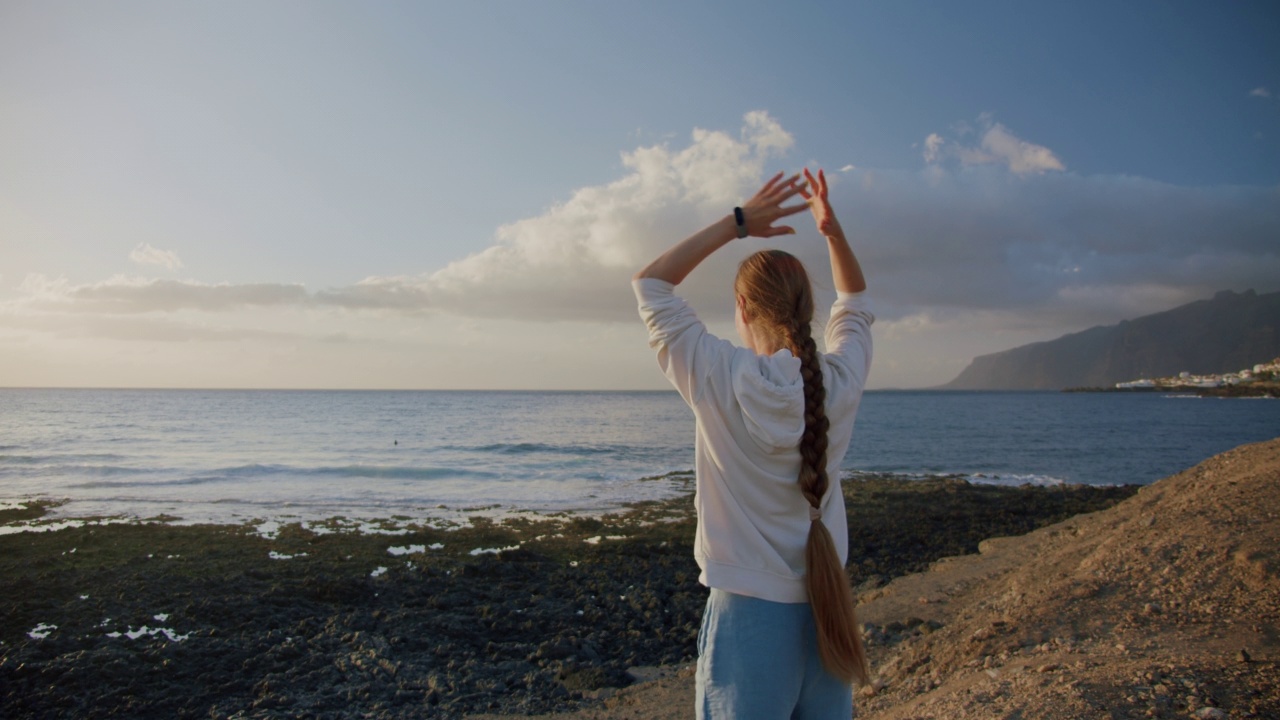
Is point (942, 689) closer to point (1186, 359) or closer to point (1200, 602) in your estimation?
point (1200, 602)

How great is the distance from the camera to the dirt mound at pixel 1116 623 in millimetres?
4047

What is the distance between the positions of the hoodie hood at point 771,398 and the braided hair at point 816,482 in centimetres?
6

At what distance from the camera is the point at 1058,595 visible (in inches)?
256

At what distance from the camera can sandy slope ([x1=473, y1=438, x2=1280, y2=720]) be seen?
4062 mm

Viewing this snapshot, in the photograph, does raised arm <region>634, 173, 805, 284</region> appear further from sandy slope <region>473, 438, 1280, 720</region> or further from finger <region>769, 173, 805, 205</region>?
sandy slope <region>473, 438, 1280, 720</region>

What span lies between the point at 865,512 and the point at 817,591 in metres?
17.5

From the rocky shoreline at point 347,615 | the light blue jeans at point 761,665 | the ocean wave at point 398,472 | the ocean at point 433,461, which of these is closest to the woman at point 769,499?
the light blue jeans at point 761,665

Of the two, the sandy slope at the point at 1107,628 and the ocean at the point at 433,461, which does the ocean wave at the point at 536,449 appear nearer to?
the ocean at the point at 433,461

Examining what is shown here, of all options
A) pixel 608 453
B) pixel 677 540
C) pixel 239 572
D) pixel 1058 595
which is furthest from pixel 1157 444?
pixel 239 572

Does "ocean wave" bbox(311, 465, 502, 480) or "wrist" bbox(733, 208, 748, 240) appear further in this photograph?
"ocean wave" bbox(311, 465, 502, 480)

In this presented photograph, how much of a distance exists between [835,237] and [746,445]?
32.9 inches

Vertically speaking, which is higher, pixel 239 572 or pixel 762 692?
pixel 762 692

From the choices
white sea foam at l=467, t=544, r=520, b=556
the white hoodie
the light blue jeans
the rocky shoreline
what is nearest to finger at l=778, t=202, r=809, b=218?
the white hoodie

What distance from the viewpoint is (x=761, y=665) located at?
1766 millimetres
